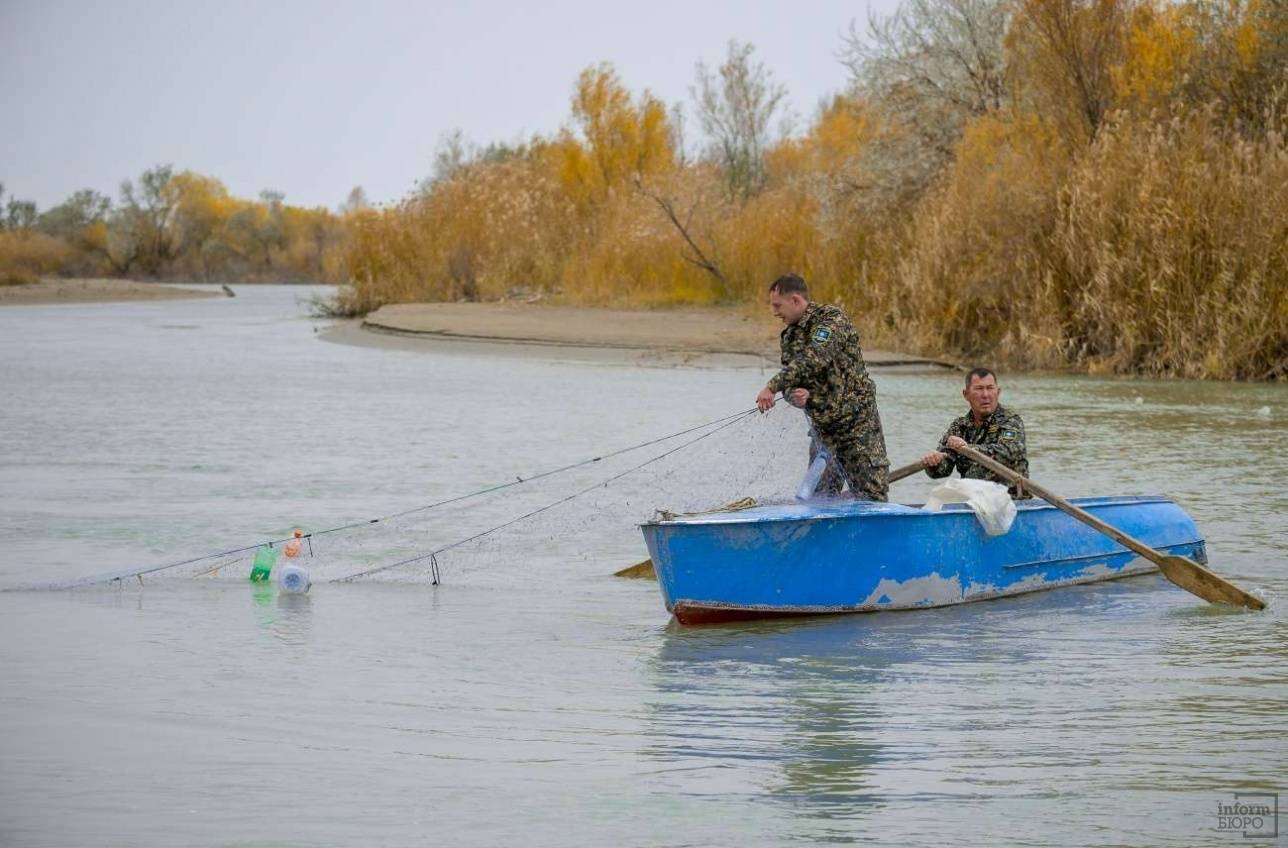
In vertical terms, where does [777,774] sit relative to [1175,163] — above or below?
below

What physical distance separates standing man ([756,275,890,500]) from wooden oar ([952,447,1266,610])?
506 millimetres

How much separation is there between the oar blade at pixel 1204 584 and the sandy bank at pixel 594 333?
16.4 metres

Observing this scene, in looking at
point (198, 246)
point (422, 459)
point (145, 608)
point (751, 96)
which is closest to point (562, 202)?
point (751, 96)

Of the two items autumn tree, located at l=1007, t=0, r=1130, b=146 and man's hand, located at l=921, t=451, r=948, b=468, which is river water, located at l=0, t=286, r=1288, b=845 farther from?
autumn tree, located at l=1007, t=0, r=1130, b=146

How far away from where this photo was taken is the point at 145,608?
9.97m

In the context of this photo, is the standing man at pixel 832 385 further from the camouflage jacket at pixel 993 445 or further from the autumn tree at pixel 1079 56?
the autumn tree at pixel 1079 56

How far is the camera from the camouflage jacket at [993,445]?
10.3 meters

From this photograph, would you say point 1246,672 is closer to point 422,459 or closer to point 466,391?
point 422,459

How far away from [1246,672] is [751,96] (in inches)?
1749

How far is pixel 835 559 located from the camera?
30.7 feet

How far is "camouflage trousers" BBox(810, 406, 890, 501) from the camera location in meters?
9.95

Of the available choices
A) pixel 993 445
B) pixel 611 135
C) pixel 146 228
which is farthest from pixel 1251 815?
pixel 146 228

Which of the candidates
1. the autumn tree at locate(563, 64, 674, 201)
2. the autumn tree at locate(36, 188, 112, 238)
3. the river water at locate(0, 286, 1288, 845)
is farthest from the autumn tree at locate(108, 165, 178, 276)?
the river water at locate(0, 286, 1288, 845)

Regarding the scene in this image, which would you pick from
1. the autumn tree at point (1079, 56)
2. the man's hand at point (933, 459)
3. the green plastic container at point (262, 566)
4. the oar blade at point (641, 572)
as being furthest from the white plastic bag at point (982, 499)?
the autumn tree at point (1079, 56)
